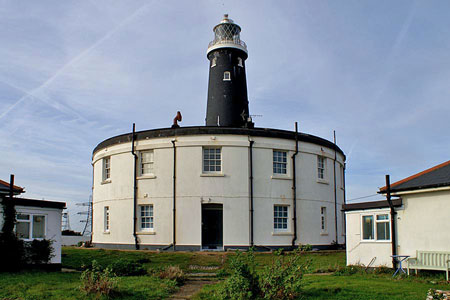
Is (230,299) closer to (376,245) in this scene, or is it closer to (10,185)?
(376,245)

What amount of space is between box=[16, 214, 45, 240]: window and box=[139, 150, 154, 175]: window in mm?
8946

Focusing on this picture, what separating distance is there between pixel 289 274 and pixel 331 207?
715 inches

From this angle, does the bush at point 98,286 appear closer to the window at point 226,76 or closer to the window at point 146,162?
the window at point 146,162

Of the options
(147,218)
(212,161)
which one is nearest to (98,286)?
(212,161)

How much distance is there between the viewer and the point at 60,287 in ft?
42.9

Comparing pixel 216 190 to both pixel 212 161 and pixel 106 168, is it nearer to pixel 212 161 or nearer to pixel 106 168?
pixel 212 161

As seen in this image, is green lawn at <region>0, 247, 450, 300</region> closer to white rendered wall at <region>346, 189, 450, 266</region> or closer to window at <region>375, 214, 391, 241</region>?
white rendered wall at <region>346, 189, 450, 266</region>

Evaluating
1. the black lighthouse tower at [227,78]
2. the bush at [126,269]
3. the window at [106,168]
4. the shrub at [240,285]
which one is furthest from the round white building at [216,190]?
the shrub at [240,285]

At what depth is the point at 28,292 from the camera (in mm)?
12148

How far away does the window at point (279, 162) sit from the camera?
1036 inches

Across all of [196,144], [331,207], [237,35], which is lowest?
[331,207]

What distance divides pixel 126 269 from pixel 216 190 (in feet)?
30.8

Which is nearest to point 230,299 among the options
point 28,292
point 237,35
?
point 28,292

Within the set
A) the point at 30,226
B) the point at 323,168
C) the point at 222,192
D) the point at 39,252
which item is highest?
the point at 323,168
